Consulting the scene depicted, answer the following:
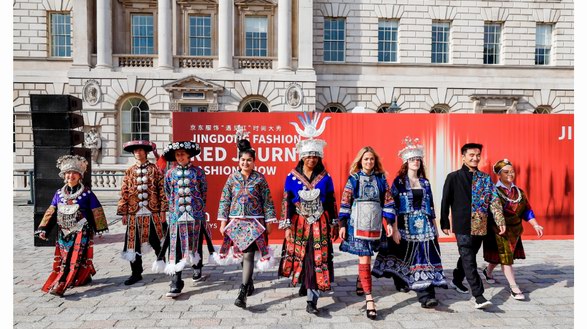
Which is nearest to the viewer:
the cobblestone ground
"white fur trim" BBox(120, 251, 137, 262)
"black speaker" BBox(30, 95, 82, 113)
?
the cobblestone ground

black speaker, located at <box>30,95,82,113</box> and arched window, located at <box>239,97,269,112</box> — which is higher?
arched window, located at <box>239,97,269,112</box>

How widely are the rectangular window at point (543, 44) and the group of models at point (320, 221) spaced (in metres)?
20.0

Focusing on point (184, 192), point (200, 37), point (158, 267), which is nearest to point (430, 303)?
point (184, 192)

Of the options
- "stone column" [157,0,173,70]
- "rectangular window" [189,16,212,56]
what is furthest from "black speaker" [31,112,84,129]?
"rectangular window" [189,16,212,56]

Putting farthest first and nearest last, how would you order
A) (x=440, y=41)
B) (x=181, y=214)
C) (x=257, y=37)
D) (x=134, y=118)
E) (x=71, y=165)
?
(x=440, y=41)
(x=257, y=37)
(x=134, y=118)
(x=71, y=165)
(x=181, y=214)

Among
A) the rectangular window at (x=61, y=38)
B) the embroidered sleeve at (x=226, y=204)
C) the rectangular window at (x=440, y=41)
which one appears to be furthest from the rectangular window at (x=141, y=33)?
the embroidered sleeve at (x=226, y=204)

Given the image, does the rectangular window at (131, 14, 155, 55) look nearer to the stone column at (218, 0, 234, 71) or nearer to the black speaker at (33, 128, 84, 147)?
the stone column at (218, 0, 234, 71)

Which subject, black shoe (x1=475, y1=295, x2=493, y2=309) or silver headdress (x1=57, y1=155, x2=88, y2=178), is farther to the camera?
silver headdress (x1=57, y1=155, x2=88, y2=178)

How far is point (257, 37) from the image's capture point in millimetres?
19734

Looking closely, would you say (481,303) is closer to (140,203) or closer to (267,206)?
(267,206)

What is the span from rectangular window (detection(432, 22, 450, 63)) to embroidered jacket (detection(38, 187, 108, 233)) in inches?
764

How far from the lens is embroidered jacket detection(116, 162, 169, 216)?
219 inches

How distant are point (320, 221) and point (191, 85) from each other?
15497 mm

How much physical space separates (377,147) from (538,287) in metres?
3.96
